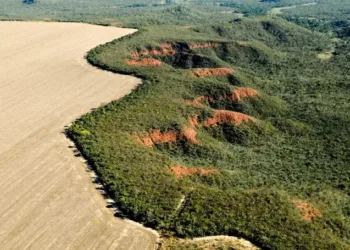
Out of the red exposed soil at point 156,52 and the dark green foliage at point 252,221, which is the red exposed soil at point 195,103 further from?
the dark green foliage at point 252,221

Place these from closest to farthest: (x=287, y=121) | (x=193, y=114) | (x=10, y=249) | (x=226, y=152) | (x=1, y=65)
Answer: (x=10, y=249) < (x=226, y=152) < (x=193, y=114) < (x=287, y=121) < (x=1, y=65)

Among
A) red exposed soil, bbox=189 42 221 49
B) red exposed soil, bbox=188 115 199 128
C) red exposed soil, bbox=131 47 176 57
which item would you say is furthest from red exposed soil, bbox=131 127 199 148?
red exposed soil, bbox=189 42 221 49

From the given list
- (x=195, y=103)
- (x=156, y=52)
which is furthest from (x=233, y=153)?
(x=156, y=52)

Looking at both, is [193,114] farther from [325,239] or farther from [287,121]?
[325,239]

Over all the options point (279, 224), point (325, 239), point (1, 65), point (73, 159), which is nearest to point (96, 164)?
point (73, 159)

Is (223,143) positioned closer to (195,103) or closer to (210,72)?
(195,103)

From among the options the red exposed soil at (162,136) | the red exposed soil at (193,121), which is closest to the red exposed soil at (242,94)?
the red exposed soil at (193,121)
